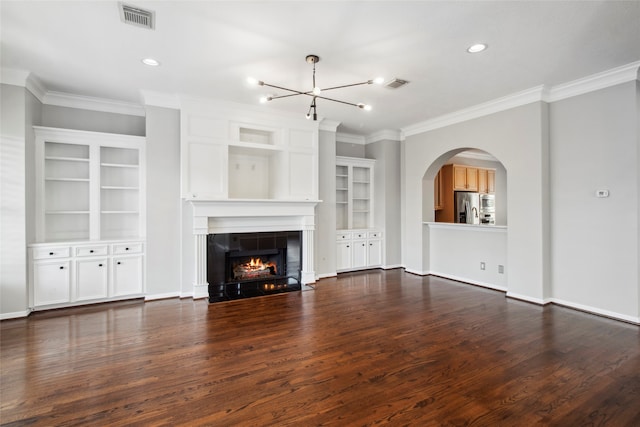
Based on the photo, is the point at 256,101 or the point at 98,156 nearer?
the point at 98,156

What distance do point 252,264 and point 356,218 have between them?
275 centimetres

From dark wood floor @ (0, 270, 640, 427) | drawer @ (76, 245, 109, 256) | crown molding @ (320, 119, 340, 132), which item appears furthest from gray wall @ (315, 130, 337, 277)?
drawer @ (76, 245, 109, 256)

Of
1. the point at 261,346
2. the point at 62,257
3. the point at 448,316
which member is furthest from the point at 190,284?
the point at 448,316

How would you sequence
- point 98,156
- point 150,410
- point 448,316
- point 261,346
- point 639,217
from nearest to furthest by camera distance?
1. point 150,410
2. point 261,346
3. point 639,217
4. point 448,316
5. point 98,156

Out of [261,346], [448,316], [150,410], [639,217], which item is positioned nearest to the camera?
[150,410]

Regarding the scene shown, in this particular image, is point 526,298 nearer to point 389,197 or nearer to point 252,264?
point 389,197

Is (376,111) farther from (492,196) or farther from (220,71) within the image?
(492,196)

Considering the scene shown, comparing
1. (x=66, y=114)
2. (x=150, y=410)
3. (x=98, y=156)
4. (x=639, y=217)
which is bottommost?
(x=150, y=410)

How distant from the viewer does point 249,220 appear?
17.0 feet

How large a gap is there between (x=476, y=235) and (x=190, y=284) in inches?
192

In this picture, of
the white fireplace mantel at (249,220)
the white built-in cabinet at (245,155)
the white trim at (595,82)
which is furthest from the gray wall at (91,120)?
the white trim at (595,82)

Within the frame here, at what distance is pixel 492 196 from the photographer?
860 centimetres

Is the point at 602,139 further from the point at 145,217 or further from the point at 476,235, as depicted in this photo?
the point at 145,217

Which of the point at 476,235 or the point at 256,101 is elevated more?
the point at 256,101
